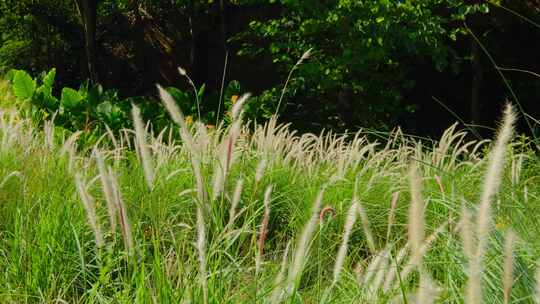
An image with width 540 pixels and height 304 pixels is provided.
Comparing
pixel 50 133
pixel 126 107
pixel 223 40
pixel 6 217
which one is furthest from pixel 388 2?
pixel 223 40

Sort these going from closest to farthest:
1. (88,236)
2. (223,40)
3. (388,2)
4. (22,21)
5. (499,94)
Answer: (88,236) → (388,2) → (499,94) → (223,40) → (22,21)

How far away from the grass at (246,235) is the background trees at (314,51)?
2.26 feet

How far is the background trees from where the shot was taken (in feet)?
25.3

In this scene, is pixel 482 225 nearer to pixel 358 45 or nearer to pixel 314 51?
pixel 358 45

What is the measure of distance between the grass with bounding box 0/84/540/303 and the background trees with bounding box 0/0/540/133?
27.2 inches


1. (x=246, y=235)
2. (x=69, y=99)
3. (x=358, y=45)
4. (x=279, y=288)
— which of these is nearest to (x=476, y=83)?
(x=358, y=45)

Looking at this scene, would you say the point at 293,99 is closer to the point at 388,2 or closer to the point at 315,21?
the point at 315,21

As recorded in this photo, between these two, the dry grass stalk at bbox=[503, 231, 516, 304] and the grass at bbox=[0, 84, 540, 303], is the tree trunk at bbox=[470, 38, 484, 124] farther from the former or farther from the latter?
the dry grass stalk at bbox=[503, 231, 516, 304]

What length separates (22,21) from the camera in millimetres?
15398

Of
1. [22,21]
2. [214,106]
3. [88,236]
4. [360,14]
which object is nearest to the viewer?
[88,236]

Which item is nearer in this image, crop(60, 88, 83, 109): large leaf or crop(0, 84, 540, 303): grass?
crop(0, 84, 540, 303): grass

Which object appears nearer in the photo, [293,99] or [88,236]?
[88,236]

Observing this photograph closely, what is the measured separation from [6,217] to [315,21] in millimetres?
5332

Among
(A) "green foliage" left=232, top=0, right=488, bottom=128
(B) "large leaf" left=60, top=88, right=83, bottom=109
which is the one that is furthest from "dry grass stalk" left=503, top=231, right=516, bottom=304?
(B) "large leaf" left=60, top=88, right=83, bottom=109
